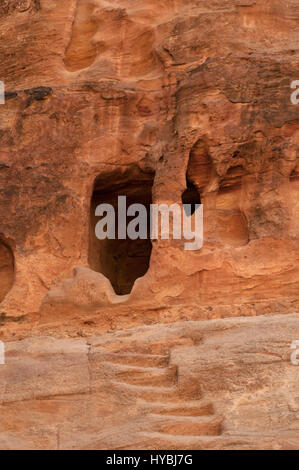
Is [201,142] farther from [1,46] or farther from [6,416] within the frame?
[6,416]

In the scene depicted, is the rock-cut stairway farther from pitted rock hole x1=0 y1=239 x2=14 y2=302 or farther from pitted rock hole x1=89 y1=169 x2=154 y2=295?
pitted rock hole x1=0 y1=239 x2=14 y2=302

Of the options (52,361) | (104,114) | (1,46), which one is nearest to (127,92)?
(104,114)

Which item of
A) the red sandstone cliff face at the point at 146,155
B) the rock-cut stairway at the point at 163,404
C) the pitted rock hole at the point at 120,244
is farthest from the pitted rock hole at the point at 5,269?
the rock-cut stairway at the point at 163,404

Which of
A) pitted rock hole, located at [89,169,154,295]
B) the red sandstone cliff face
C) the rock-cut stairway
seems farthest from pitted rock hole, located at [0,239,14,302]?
the rock-cut stairway

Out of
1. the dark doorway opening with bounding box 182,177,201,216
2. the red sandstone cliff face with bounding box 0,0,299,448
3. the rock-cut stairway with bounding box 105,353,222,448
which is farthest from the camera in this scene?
the dark doorway opening with bounding box 182,177,201,216

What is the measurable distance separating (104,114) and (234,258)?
3208mm

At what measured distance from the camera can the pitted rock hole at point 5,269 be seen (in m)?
12.7

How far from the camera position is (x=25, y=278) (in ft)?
39.8

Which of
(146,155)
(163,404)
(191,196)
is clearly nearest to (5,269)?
(146,155)

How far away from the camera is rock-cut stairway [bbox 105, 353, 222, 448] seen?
24.8ft

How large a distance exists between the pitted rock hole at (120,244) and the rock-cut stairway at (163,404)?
3538 mm

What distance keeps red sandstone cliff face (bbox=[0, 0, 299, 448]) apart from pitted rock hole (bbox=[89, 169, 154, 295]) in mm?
30

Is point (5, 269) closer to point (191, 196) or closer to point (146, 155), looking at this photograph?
point (146, 155)

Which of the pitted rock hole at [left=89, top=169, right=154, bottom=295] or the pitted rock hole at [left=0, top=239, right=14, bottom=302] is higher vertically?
the pitted rock hole at [left=89, top=169, right=154, bottom=295]
